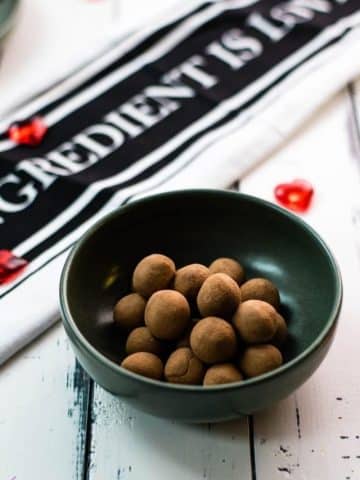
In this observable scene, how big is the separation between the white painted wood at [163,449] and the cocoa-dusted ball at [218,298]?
0.09m

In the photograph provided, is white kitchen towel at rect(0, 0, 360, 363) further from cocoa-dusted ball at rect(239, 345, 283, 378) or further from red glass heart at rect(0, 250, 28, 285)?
cocoa-dusted ball at rect(239, 345, 283, 378)

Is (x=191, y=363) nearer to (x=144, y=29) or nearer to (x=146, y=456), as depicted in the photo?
(x=146, y=456)

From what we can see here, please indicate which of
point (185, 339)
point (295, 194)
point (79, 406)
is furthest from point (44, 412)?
point (295, 194)

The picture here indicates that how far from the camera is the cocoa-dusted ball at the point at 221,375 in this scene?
586 mm

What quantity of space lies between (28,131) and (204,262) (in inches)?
12.3

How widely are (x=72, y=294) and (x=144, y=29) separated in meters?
0.54

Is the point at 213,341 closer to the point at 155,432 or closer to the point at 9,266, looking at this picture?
the point at 155,432

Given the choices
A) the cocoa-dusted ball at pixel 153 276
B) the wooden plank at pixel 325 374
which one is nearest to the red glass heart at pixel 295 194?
the wooden plank at pixel 325 374

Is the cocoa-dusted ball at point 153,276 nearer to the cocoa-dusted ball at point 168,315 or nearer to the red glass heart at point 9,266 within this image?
the cocoa-dusted ball at point 168,315

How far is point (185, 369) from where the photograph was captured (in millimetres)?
598

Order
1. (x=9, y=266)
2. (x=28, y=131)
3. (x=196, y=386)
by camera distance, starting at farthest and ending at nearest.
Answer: (x=28, y=131), (x=9, y=266), (x=196, y=386)

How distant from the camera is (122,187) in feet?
2.90

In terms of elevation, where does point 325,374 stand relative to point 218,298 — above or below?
below

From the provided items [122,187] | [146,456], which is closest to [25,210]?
→ [122,187]
